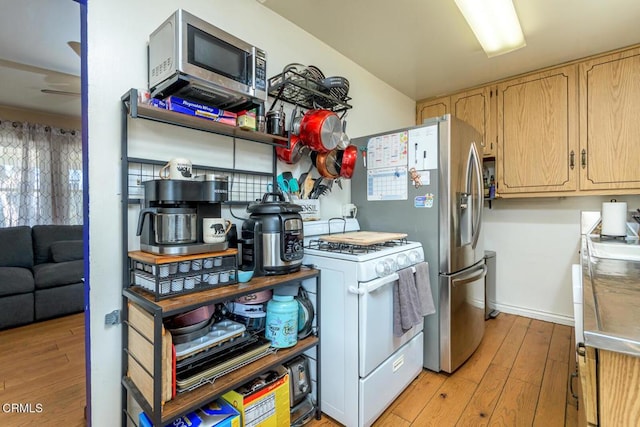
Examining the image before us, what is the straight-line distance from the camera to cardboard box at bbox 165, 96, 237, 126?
122 centimetres

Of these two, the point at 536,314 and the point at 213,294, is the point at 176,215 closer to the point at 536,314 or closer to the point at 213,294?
the point at 213,294

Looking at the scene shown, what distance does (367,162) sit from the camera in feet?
7.58

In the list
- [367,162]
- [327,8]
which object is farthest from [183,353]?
[327,8]

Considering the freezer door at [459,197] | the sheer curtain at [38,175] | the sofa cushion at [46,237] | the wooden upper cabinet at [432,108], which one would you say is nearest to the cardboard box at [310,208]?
the freezer door at [459,197]

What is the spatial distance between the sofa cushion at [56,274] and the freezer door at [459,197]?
12.3ft

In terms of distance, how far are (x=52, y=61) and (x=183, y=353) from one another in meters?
3.03

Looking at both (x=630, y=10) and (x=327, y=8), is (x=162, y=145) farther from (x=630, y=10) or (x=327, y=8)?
(x=630, y=10)

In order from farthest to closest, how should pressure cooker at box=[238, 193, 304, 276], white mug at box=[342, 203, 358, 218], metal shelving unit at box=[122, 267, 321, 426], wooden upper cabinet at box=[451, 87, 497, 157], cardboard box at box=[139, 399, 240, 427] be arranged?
wooden upper cabinet at box=[451, 87, 497, 157] < white mug at box=[342, 203, 358, 218] < pressure cooker at box=[238, 193, 304, 276] < cardboard box at box=[139, 399, 240, 427] < metal shelving unit at box=[122, 267, 321, 426]

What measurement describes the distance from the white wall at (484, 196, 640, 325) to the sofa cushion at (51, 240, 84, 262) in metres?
4.79

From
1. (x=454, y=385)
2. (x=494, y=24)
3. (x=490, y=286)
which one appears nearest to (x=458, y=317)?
(x=454, y=385)

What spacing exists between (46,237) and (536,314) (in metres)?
5.53

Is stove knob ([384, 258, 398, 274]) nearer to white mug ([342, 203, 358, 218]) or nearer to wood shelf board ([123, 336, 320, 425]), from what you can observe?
wood shelf board ([123, 336, 320, 425])

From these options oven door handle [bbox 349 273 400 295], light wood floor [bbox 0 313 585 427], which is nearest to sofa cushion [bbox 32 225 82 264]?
light wood floor [bbox 0 313 585 427]

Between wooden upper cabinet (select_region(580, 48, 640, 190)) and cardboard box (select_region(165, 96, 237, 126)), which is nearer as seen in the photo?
cardboard box (select_region(165, 96, 237, 126))
